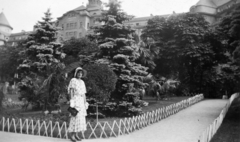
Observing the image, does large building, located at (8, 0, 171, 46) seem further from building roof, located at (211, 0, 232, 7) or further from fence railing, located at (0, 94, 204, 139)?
fence railing, located at (0, 94, 204, 139)

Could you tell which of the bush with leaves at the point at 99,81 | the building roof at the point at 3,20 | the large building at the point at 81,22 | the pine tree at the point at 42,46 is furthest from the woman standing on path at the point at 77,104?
the large building at the point at 81,22

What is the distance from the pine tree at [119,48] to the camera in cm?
1539

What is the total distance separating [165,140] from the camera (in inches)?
365

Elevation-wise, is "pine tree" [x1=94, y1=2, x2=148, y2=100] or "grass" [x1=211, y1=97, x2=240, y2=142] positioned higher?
"pine tree" [x1=94, y1=2, x2=148, y2=100]

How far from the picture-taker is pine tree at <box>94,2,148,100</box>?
50.5 feet

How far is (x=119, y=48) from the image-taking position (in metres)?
16.0

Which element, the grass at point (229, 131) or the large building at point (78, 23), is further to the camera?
the large building at point (78, 23)

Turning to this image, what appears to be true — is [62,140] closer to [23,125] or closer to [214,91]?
[23,125]

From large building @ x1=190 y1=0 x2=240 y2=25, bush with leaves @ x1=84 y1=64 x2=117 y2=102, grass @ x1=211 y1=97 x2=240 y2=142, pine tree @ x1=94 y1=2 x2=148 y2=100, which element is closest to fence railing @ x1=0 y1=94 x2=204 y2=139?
bush with leaves @ x1=84 y1=64 x2=117 y2=102

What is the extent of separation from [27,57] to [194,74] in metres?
24.6

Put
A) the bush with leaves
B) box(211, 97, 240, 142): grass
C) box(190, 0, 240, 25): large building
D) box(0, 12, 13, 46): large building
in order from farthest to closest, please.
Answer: box(190, 0, 240, 25): large building, the bush with leaves, box(211, 97, 240, 142): grass, box(0, 12, 13, 46): large building

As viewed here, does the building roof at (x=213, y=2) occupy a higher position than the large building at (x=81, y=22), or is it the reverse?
the building roof at (x=213, y=2)

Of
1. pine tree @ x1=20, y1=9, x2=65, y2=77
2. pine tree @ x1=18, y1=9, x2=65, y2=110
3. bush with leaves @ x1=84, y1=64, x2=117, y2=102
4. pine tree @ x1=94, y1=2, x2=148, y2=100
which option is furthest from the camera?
pine tree @ x1=20, y1=9, x2=65, y2=77

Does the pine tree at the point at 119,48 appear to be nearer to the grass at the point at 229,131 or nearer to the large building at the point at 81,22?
the grass at the point at 229,131
